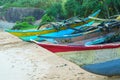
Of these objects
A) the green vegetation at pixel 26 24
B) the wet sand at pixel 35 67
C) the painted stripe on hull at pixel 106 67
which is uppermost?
the painted stripe on hull at pixel 106 67

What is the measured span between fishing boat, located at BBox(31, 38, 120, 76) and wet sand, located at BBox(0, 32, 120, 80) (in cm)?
54

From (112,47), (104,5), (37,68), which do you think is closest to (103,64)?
(112,47)

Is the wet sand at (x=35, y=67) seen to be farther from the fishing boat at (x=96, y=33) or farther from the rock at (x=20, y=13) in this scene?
the rock at (x=20, y=13)

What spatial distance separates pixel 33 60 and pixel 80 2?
31.5ft

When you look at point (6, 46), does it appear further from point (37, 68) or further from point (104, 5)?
point (104, 5)

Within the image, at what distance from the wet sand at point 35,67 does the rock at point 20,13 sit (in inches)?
446

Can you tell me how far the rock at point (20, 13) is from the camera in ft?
83.3

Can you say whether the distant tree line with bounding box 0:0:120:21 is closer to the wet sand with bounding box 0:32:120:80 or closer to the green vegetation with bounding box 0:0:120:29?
the green vegetation with bounding box 0:0:120:29

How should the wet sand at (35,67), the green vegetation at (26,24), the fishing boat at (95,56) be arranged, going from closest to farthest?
the fishing boat at (95,56) → the wet sand at (35,67) → the green vegetation at (26,24)

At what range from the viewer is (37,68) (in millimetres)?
10328

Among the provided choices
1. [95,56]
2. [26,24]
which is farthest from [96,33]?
[26,24]

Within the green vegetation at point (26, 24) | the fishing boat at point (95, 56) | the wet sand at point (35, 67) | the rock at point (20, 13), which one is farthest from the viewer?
the rock at point (20, 13)

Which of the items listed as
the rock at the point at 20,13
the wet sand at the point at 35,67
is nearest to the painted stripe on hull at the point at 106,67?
the wet sand at the point at 35,67

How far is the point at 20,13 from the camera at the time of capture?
26453 millimetres
